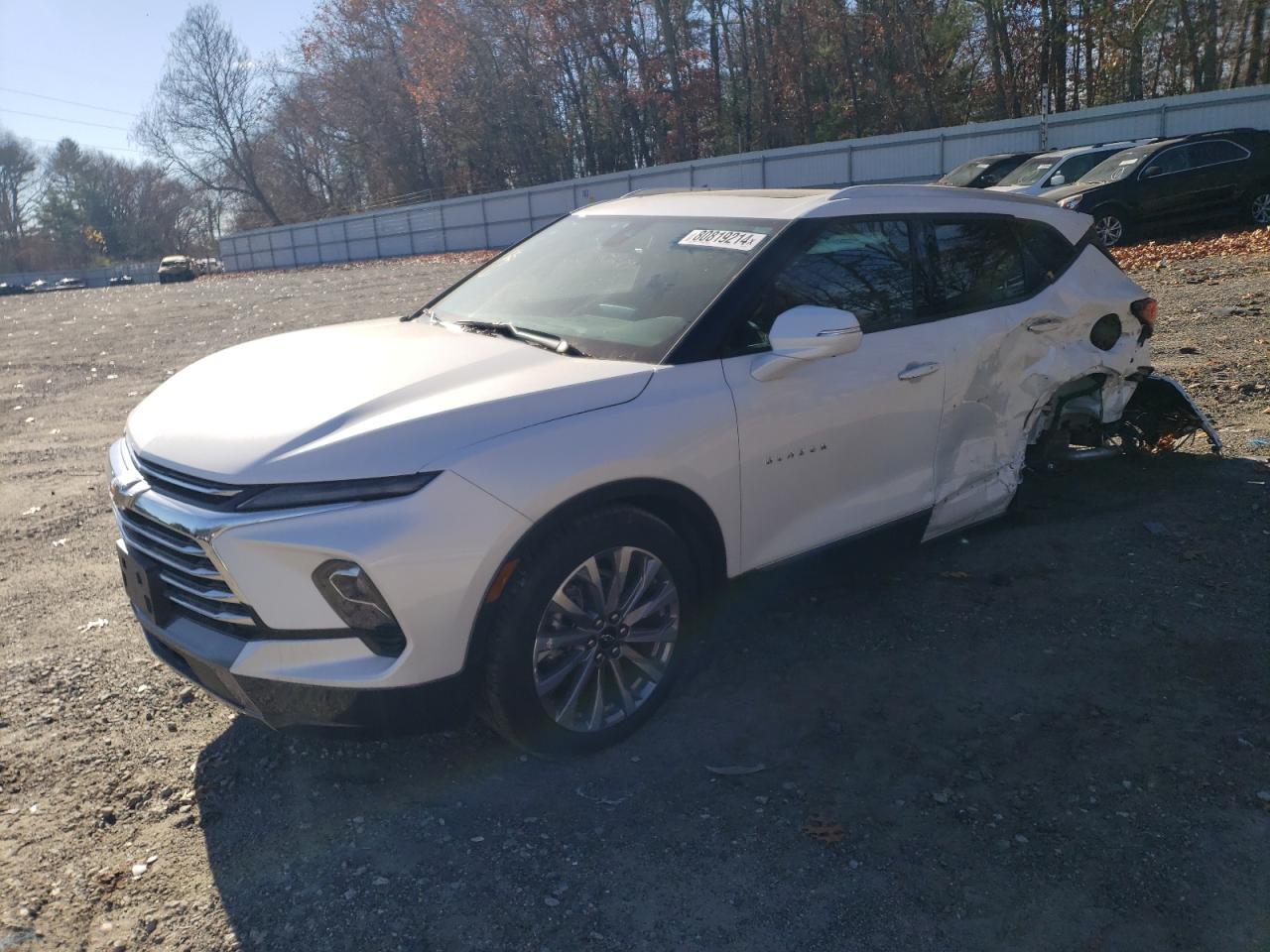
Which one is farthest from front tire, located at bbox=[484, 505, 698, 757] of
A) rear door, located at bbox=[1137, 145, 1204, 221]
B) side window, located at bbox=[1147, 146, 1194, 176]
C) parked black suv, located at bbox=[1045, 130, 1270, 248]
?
side window, located at bbox=[1147, 146, 1194, 176]

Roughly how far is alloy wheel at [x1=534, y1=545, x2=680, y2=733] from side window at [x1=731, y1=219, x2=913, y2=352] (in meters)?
0.90

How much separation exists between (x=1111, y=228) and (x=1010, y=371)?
1322 centimetres

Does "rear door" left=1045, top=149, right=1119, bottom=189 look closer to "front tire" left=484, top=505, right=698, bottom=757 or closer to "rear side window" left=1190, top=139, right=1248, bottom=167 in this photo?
"rear side window" left=1190, top=139, right=1248, bottom=167

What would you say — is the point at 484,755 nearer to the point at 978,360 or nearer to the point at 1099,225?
the point at 978,360

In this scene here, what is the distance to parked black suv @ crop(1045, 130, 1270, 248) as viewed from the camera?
15.7 metres

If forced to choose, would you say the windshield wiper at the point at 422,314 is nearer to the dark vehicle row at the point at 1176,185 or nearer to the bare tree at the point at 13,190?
the dark vehicle row at the point at 1176,185

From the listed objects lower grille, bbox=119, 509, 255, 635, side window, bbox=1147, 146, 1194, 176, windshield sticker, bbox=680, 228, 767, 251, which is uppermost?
side window, bbox=1147, 146, 1194, 176

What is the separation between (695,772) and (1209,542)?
3.09 meters

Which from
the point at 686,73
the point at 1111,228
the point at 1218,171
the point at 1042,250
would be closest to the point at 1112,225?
the point at 1111,228

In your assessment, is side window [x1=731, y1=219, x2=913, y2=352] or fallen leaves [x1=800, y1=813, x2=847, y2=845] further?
side window [x1=731, y1=219, x2=913, y2=352]

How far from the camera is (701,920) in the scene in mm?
2584

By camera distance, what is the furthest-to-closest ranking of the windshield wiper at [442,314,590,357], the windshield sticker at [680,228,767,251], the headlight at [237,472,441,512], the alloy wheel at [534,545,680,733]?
1. the windshield sticker at [680,228,767,251]
2. the windshield wiper at [442,314,590,357]
3. the alloy wheel at [534,545,680,733]
4. the headlight at [237,472,441,512]

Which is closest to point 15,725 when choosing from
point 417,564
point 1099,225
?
point 417,564

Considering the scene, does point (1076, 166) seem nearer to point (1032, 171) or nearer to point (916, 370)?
point (1032, 171)
